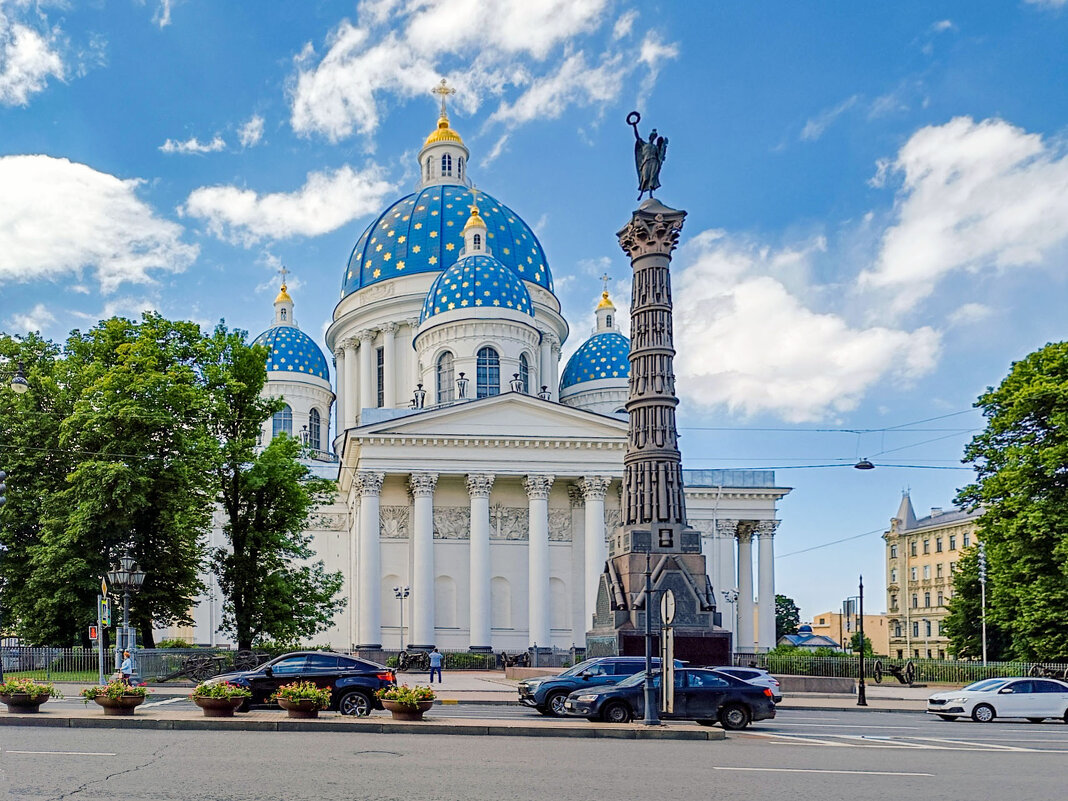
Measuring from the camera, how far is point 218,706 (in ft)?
66.4

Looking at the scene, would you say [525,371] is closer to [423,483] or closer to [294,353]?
[423,483]

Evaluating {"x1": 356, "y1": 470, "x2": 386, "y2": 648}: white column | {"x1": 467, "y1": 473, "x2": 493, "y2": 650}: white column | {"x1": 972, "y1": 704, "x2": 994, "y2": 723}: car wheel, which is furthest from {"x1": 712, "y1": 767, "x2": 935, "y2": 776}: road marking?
{"x1": 356, "y1": 470, "x2": 386, "y2": 648}: white column

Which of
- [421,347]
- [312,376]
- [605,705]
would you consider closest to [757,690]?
[605,705]

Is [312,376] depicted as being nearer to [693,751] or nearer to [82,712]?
[82,712]

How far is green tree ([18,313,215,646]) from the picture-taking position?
38938mm

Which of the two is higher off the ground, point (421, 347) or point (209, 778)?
point (421, 347)

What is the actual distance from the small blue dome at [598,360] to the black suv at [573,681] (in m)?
51.8

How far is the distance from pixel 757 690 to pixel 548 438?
35626 millimetres

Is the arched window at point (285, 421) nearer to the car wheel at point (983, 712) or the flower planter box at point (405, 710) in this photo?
the car wheel at point (983, 712)

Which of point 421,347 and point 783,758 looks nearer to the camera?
point 783,758

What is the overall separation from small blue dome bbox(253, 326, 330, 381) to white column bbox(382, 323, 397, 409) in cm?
691

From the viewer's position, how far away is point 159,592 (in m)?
40.7

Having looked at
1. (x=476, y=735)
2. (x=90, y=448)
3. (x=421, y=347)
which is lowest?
(x=476, y=735)

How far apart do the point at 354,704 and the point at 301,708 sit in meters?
2.77
